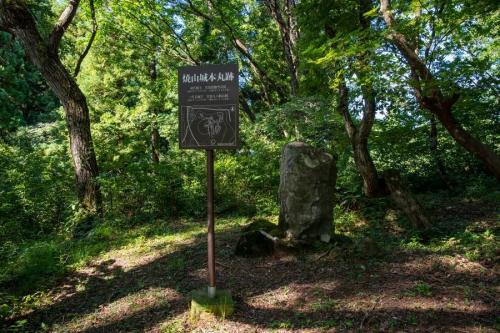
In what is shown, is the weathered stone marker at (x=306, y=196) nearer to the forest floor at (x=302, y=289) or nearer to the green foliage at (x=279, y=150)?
the forest floor at (x=302, y=289)

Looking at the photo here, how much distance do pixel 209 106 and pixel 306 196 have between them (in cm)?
264

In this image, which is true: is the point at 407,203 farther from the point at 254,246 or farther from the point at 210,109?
the point at 210,109

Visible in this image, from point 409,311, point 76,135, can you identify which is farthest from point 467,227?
point 76,135

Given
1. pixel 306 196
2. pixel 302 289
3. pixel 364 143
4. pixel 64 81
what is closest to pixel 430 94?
pixel 364 143

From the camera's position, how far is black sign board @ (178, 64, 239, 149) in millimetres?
3844

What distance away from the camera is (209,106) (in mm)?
3891

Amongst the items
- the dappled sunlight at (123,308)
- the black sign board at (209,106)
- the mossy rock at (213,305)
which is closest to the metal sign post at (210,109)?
the black sign board at (209,106)

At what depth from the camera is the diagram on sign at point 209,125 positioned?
12.6 ft

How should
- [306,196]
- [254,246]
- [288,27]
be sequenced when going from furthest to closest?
[288,27], [306,196], [254,246]

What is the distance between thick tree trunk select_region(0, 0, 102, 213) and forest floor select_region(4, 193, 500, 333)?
7.88ft

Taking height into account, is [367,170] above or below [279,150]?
below

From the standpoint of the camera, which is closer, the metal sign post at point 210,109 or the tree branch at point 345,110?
the metal sign post at point 210,109

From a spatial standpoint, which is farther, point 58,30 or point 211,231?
point 58,30

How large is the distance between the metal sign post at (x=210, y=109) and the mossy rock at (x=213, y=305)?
110 mm
